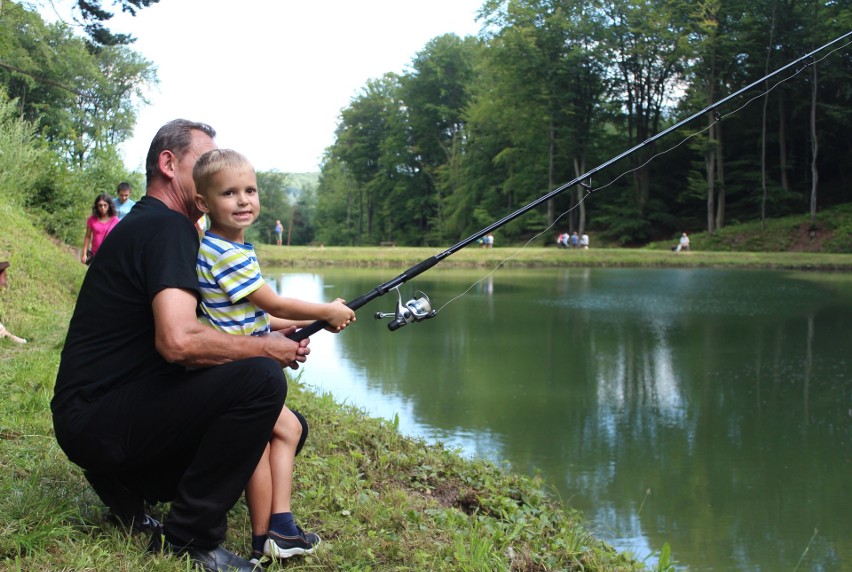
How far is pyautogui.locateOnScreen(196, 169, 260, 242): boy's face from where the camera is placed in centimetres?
231

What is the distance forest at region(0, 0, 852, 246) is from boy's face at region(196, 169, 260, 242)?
2032 cm

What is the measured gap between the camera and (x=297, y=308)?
2336 mm

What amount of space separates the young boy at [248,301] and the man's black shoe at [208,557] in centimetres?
5

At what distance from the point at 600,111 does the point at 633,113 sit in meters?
2.36

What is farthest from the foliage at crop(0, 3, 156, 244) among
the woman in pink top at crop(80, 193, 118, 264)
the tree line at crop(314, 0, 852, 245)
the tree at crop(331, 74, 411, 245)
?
the tree at crop(331, 74, 411, 245)

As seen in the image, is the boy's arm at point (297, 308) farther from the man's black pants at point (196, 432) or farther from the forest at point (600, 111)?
the forest at point (600, 111)

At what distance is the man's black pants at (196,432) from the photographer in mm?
2238

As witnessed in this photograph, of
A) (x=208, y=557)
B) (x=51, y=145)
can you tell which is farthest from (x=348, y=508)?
(x=51, y=145)

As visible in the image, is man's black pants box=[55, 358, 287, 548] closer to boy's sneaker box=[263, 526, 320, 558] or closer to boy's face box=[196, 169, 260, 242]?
boy's sneaker box=[263, 526, 320, 558]

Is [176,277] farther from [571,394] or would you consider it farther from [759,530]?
[571,394]

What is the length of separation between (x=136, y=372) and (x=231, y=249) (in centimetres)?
45

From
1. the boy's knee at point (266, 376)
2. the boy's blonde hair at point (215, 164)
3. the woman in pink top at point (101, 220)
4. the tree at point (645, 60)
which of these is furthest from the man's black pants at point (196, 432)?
the tree at point (645, 60)

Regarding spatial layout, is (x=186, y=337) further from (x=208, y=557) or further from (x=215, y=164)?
(x=208, y=557)

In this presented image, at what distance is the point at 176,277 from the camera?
2172mm
